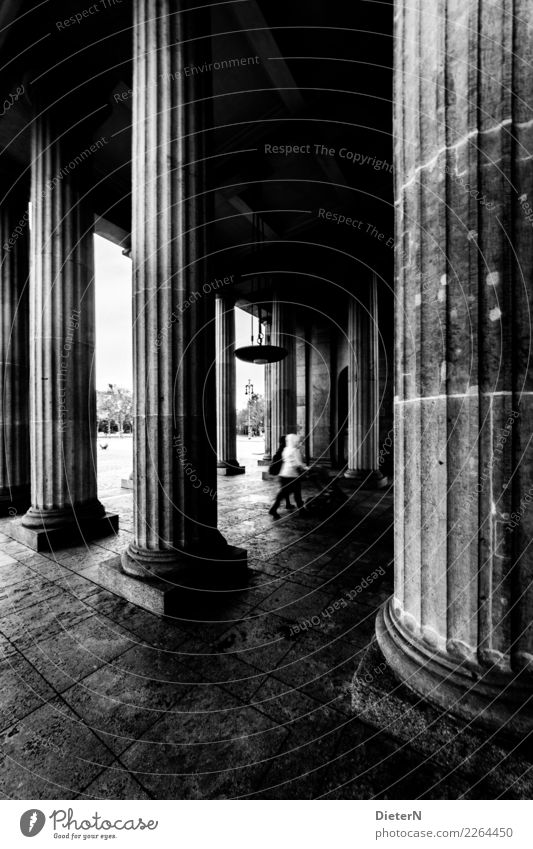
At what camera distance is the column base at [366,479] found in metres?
12.8

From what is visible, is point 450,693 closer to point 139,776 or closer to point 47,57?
point 139,776

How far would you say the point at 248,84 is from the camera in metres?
8.23

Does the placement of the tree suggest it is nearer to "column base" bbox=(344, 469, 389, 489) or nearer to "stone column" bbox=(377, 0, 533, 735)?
"column base" bbox=(344, 469, 389, 489)

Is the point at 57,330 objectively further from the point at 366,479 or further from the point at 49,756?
the point at 366,479

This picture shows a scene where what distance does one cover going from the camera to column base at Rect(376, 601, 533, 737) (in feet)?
7.09

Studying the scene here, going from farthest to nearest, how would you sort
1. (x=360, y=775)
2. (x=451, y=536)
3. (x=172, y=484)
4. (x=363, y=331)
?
1. (x=363, y=331)
2. (x=172, y=484)
3. (x=451, y=536)
4. (x=360, y=775)

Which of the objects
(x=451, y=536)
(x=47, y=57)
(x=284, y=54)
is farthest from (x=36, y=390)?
(x=284, y=54)

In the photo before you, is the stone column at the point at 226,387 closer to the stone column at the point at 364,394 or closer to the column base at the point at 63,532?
the stone column at the point at 364,394

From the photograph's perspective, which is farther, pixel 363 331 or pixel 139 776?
pixel 363 331

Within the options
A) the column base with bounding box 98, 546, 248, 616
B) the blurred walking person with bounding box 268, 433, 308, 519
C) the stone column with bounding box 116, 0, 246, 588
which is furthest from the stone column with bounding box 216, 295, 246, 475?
the stone column with bounding box 116, 0, 246, 588

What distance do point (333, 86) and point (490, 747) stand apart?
11518mm

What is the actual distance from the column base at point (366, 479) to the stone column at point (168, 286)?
30.4 ft

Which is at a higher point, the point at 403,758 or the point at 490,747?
the point at 490,747

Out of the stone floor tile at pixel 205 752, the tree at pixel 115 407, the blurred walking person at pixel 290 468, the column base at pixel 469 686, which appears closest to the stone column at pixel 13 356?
the blurred walking person at pixel 290 468
